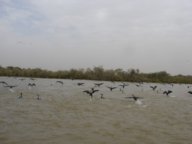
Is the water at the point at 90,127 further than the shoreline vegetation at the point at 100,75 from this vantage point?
No

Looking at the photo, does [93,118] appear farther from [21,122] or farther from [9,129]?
[9,129]

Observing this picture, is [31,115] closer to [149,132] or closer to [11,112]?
[11,112]

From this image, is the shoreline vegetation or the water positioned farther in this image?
the shoreline vegetation

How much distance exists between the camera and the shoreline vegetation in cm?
9550

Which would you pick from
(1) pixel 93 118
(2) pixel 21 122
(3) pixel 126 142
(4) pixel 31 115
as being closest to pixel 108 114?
(1) pixel 93 118

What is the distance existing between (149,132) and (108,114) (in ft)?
16.7

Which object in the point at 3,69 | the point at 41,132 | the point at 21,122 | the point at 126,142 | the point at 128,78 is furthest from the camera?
the point at 3,69

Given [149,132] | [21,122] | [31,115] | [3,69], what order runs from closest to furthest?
[149,132]
[21,122]
[31,115]
[3,69]

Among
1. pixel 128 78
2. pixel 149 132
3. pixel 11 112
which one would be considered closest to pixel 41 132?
pixel 149 132

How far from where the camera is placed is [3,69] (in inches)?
4006

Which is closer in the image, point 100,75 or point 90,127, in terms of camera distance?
point 90,127

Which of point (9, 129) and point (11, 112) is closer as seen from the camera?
point (9, 129)

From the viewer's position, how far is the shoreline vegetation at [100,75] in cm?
9550

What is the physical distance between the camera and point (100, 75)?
96625 millimetres
